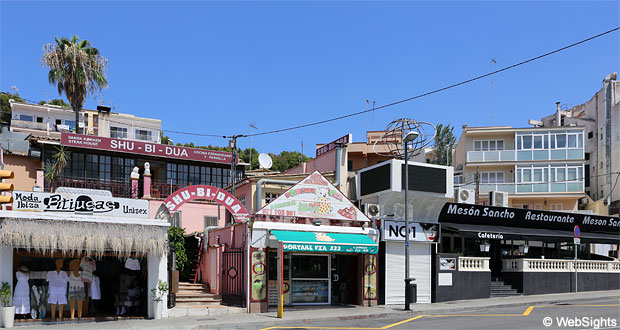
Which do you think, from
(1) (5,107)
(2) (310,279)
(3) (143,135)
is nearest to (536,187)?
(2) (310,279)

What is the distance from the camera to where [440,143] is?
220ft

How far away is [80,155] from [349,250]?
2050 centimetres

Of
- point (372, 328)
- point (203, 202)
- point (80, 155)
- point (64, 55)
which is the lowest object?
point (372, 328)

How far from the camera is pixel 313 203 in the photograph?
848 inches

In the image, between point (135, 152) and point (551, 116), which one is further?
point (551, 116)

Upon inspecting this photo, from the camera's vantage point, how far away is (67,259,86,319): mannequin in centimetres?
1819

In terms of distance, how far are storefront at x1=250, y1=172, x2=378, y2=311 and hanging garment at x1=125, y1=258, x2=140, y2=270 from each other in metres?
3.69

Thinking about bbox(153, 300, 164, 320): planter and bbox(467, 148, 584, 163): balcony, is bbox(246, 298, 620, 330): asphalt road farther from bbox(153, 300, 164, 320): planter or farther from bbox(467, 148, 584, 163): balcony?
bbox(467, 148, 584, 163): balcony

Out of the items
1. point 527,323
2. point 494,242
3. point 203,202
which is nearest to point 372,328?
point 527,323

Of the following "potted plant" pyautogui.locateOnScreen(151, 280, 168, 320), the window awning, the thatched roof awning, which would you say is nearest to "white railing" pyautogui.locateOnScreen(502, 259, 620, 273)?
the window awning

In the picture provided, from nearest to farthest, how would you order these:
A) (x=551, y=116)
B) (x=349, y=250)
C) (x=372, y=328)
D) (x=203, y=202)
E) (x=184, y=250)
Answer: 1. (x=372, y=328)
2. (x=349, y=250)
3. (x=184, y=250)
4. (x=203, y=202)
5. (x=551, y=116)

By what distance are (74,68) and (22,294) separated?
21592 millimetres

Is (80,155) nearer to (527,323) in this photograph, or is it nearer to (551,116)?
(527,323)

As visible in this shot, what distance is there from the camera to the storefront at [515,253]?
24953 mm
